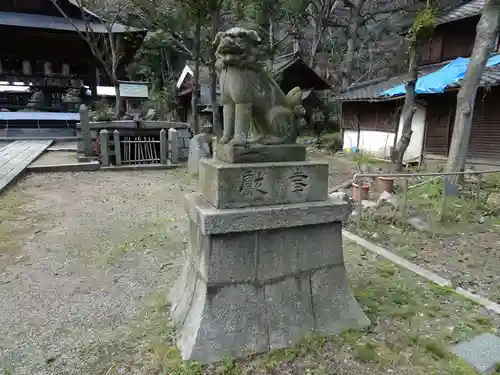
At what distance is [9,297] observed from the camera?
3844 mm

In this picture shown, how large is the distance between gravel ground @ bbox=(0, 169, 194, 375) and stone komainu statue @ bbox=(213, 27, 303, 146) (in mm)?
2137

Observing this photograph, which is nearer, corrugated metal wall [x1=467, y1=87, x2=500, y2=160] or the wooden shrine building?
corrugated metal wall [x1=467, y1=87, x2=500, y2=160]

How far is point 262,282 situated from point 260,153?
43.4 inches

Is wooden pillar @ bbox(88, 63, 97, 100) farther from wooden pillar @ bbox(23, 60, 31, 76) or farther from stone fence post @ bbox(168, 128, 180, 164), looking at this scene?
stone fence post @ bbox(168, 128, 180, 164)

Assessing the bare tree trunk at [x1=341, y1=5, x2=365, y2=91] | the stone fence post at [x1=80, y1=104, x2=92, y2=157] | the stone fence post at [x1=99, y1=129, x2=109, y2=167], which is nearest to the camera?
the stone fence post at [x1=99, y1=129, x2=109, y2=167]

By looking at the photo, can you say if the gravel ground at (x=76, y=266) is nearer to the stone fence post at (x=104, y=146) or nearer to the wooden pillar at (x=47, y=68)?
the stone fence post at (x=104, y=146)

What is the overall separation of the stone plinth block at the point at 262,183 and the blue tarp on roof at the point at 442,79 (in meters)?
10.8

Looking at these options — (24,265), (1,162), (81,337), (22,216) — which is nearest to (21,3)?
(1,162)

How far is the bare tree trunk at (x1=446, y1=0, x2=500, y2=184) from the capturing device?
7.72m

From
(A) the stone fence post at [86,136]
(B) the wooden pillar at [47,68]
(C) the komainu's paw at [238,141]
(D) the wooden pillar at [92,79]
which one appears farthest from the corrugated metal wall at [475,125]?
(B) the wooden pillar at [47,68]

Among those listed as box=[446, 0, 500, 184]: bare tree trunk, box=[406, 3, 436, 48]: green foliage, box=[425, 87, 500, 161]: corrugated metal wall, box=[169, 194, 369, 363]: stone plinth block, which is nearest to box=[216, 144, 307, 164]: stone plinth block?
box=[169, 194, 369, 363]: stone plinth block

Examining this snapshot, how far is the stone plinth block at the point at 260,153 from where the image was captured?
9.48 ft

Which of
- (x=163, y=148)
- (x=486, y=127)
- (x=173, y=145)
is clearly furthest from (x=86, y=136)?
(x=486, y=127)

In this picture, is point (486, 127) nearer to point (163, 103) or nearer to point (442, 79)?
point (442, 79)
